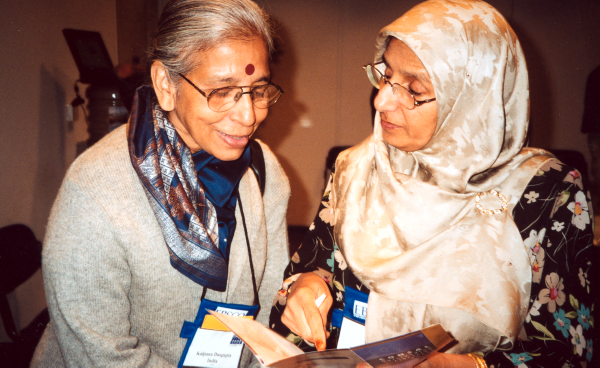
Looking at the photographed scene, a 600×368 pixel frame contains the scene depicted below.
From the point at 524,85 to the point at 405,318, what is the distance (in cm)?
75

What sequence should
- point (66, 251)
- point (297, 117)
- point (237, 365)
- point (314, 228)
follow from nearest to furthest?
point (66, 251)
point (237, 365)
point (314, 228)
point (297, 117)

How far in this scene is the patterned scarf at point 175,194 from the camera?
3.33ft

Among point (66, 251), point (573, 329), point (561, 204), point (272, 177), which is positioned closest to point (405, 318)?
point (573, 329)

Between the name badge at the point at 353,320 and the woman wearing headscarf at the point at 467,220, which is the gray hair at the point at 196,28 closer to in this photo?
the woman wearing headscarf at the point at 467,220

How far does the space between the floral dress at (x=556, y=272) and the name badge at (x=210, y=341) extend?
28.6 inches

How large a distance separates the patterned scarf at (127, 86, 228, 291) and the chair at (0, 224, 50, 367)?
1173mm

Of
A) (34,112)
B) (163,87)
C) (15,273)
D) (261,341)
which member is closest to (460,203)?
(261,341)

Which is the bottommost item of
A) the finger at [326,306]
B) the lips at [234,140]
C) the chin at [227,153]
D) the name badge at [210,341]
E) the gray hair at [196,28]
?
the name badge at [210,341]

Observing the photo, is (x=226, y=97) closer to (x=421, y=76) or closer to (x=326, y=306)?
(x=421, y=76)

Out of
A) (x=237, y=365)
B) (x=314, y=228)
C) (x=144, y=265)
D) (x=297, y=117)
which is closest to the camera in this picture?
(x=144, y=265)

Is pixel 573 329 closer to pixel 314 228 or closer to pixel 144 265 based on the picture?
pixel 314 228

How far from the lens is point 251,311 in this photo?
3.99ft

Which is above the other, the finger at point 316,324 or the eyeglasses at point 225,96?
the eyeglasses at point 225,96

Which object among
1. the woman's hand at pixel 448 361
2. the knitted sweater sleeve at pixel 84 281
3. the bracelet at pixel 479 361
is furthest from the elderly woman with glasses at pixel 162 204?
the bracelet at pixel 479 361
